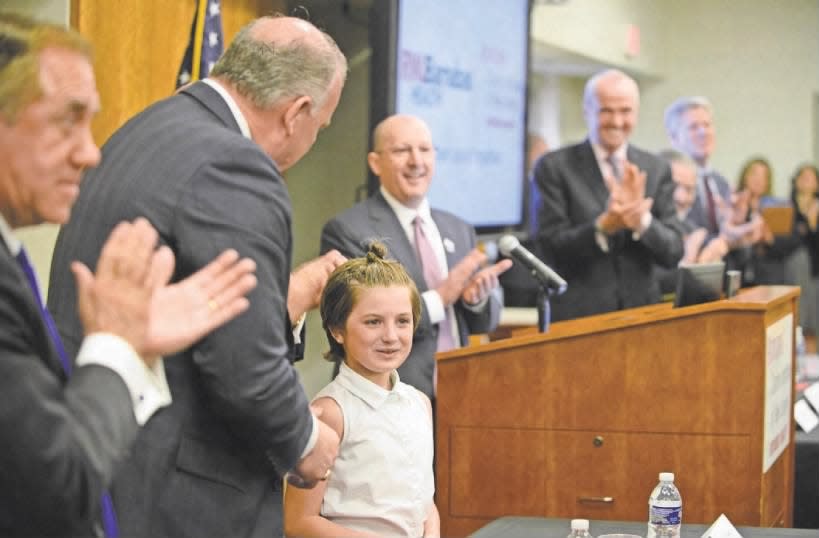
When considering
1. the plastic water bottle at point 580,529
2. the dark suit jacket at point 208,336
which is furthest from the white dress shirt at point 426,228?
the dark suit jacket at point 208,336

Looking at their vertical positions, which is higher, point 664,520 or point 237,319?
point 237,319

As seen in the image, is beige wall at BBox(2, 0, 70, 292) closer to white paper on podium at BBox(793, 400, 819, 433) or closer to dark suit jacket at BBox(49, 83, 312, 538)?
dark suit jacket at BBox(49, 83, 312, 538)

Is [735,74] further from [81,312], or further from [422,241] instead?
[81,312]

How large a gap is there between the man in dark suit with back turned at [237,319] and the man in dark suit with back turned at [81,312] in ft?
1.45

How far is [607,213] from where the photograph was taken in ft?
15.0

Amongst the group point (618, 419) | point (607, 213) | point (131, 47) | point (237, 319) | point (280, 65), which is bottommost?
point (618, 419)

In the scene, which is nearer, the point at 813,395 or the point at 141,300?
the point at 141,300

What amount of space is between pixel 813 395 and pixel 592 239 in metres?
0.96

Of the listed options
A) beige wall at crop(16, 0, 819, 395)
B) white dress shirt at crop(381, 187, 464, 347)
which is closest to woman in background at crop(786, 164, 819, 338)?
beige wall at crop(16, 0, 819, 395)

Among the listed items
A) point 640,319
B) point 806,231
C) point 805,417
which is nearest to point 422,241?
point 640,319

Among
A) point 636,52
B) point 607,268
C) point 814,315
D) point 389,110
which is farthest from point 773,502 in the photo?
point 636,52

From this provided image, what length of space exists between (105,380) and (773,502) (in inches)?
97.9

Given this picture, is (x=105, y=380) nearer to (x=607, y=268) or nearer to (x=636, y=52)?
(x=607, y=268)

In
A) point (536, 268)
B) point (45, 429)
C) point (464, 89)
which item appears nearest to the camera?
point (45, 429)
